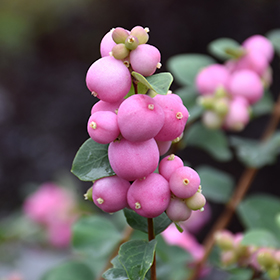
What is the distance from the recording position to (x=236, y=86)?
70 cm

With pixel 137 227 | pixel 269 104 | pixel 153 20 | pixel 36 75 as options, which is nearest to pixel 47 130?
pixel 36 75

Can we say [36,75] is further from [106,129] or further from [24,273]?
[106,129]

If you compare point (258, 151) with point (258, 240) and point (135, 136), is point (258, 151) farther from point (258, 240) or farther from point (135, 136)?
point (135, 136)

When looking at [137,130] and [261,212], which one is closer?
[137,130]

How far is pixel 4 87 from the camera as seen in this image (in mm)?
1926

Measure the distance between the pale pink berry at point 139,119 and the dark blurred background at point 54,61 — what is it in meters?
1.35

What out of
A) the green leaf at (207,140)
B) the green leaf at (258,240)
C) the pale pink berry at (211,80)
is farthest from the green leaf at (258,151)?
the green leaf at (258,240)

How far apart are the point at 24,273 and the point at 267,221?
768 mm

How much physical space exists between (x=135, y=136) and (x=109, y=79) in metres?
0.05

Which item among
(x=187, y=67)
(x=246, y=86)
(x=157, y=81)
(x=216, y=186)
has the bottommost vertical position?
(x=157, y=81)

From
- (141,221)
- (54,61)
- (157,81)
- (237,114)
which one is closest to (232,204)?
(237,114)

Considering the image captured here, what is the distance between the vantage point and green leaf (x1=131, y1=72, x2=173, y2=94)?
293mm

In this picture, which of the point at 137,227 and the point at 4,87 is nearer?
the point at 137,227

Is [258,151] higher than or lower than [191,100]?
lower
